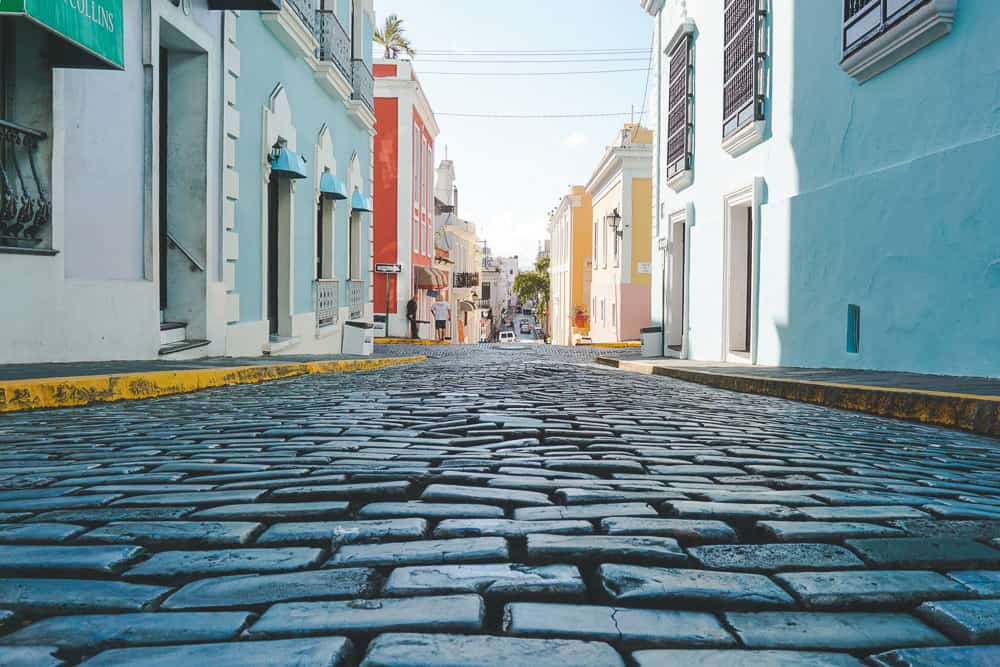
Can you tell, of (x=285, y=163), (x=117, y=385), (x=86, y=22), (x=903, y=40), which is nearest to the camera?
(x=117, y=385)

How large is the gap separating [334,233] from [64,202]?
9514mm

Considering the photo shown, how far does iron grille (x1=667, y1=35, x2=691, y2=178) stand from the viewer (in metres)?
15.4

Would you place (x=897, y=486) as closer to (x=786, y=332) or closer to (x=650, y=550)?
(x=650, y=550)

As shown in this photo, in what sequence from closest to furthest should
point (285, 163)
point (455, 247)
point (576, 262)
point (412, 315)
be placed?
point (285, 163), point (412, 315), point (576, 262), point (455, 247)

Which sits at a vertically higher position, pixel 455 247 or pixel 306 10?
pixel 306 10

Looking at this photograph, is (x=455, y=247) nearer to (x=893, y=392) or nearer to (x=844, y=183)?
(x=844, y=183)

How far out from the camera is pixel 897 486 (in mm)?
3086

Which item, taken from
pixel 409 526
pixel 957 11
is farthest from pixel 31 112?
pixel 957 11

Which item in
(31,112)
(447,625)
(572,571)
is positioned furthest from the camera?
(31,112)

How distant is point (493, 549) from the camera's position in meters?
2.12

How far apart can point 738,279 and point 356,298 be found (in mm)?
8915

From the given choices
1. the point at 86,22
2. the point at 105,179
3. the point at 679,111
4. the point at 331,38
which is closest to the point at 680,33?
the point at 679,111

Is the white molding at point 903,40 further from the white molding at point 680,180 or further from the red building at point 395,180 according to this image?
the red building at point 395,180

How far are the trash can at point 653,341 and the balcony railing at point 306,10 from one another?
8449mm
